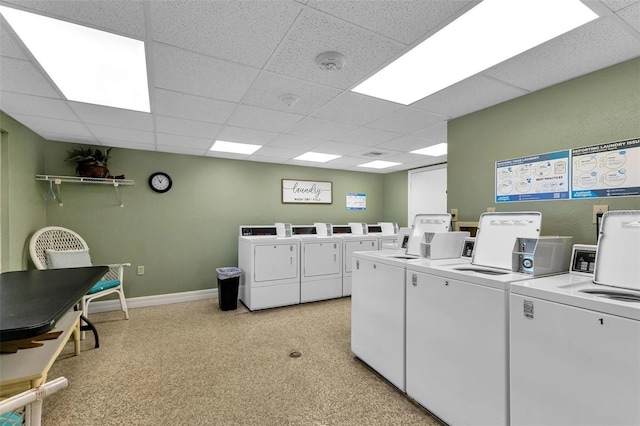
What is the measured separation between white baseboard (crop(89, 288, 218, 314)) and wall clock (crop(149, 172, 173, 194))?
1558mm

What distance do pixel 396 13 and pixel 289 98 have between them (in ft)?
3.69

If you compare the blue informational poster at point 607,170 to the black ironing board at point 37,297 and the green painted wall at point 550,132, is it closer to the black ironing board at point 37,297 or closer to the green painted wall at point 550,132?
the green painted wall at point 550,132

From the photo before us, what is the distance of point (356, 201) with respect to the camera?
5945 millimetres

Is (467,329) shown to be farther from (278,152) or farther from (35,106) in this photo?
(35,106)

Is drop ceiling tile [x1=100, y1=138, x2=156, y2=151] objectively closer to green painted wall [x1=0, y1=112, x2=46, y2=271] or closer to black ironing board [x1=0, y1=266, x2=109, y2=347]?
green painted wall [x1=0, y1=112, x2=46, y2=271]

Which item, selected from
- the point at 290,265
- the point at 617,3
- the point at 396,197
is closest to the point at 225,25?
the point at 617,3

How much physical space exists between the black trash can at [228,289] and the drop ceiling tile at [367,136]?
232cm

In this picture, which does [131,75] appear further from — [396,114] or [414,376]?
[414,376]

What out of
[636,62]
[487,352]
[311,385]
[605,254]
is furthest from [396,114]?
[311,385]

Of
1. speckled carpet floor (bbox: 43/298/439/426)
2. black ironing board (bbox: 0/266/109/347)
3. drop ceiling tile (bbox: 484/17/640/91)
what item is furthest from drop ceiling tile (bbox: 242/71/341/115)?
speckled carpet floor (bbox: 43/298/439/426)

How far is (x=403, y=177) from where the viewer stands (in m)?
5.80

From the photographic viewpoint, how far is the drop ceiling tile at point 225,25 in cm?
129

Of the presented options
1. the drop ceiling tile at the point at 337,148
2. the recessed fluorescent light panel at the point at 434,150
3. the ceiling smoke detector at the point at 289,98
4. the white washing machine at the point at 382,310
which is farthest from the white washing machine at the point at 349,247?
the ceiling smoke detector at the point at 289,98

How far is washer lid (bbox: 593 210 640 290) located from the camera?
135cm
